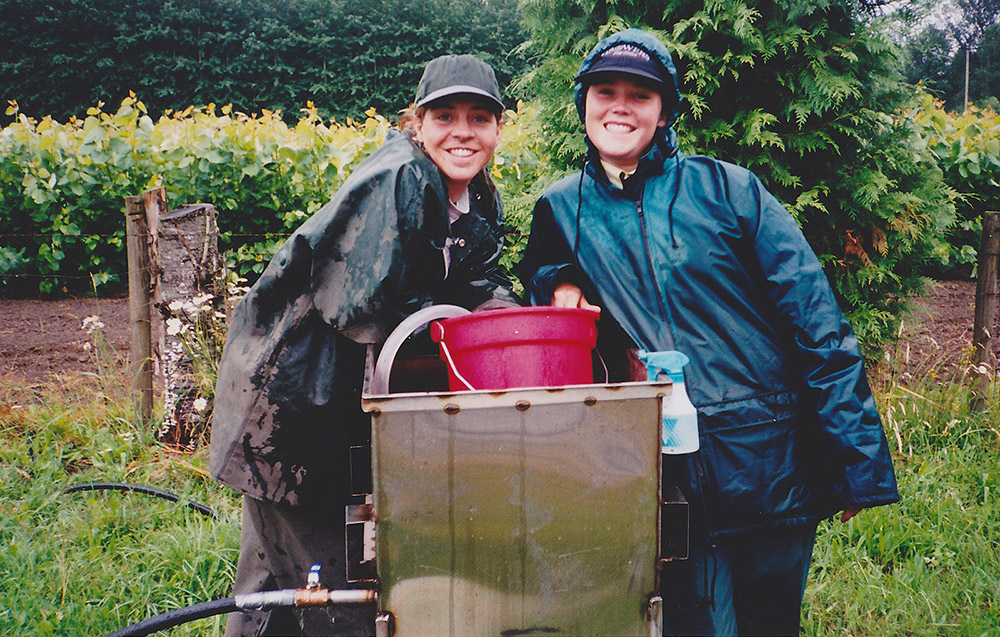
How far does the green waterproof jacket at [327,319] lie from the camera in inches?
60.4

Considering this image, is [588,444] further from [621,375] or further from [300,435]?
[300,435]

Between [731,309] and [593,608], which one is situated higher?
[731,309]

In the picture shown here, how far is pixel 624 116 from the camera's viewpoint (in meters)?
1.77

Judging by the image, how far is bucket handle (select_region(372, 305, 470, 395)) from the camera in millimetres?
1333

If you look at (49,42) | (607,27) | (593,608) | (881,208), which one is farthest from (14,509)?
(49,42)

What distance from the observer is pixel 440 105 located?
6.02 feet

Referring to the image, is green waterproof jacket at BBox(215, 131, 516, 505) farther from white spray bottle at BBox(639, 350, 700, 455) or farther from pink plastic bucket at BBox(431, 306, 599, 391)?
white spray bottle at BBox(639, 350, 700, 455)

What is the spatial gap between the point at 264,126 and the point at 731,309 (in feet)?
15.1

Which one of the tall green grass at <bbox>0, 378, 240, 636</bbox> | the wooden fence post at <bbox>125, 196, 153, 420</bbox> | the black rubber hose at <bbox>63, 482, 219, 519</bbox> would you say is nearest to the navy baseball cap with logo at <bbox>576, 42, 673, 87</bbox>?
the tall green grass at <bbox>0, 378, 240, 636</bbox>

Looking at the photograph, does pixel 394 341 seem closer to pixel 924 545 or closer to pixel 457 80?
pixel 457 80

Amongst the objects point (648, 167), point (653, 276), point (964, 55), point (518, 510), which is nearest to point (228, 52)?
point (648, 167)

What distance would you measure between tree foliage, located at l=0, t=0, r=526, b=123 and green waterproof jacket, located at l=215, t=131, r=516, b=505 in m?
20.3

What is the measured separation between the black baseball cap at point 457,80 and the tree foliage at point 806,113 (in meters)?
1.72

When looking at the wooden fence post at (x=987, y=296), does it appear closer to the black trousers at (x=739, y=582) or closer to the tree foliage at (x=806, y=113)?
the tree foliage at (x=806, y=113)
